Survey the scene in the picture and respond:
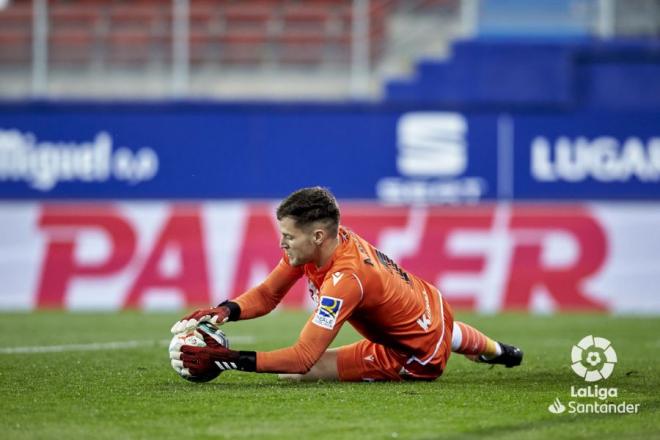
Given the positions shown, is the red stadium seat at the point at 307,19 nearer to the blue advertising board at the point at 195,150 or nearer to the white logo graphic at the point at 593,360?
the blue advertising board at the point at 195,150

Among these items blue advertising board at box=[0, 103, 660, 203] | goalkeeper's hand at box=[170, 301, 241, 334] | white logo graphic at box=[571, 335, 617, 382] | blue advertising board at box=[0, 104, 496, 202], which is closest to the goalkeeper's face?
goalkeeper's hand at box=[170, 301, 241, 334]

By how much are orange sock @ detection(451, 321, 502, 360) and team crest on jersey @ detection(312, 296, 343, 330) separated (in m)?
1.25

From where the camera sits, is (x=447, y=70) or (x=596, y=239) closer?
(x=596, y=239)

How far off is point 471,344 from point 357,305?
1230mm

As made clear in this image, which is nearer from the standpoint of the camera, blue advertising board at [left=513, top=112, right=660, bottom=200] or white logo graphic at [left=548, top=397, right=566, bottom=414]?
white logo graphic at [left=548, top=397, right=566, bottom=414]

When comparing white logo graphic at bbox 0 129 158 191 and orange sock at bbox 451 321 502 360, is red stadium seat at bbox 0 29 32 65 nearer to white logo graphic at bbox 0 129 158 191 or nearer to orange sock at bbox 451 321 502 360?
white logo graphic at bbox 0 129 158 191

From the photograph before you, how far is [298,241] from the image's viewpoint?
703 cm

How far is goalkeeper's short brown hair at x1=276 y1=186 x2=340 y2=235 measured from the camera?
698 centimetres

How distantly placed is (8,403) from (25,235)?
10.5 metres

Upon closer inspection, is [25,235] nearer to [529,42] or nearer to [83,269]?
[83,269]

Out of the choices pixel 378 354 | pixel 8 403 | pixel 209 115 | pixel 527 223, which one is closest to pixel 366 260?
pixel 378 354

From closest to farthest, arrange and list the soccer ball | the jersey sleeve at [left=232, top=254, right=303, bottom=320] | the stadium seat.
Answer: the soccer ball
the jersey sleeve at [left=232, top=254, right=303, bottom=320]
the stadium seat

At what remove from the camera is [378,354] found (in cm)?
768

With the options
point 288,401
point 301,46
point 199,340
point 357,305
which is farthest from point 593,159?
point 288,401
